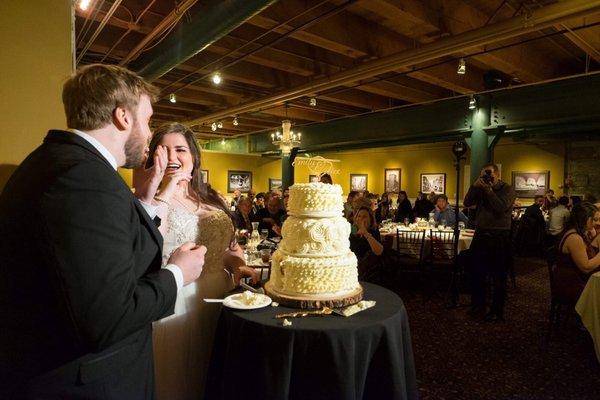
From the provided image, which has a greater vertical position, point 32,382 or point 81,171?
point 81,171

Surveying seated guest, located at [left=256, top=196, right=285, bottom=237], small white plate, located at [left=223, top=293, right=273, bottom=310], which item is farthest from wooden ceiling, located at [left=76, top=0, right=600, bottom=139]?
small white plate, located at [left=223, top=293, right=273, bottom=310]

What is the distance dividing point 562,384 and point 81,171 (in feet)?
12.6

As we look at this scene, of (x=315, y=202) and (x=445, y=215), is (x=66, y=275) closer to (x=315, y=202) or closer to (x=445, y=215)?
(x=315, y=202)

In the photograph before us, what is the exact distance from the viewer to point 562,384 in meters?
3.15

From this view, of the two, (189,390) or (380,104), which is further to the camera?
(380,104)

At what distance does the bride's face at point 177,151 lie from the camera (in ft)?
7.00

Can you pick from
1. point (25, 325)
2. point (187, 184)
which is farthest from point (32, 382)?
point (187, 184)

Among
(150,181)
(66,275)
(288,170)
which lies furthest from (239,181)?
(66,275)

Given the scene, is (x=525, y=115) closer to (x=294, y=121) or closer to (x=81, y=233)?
(x=294, y=121)

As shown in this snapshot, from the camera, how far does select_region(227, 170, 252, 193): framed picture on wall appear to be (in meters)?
14.9

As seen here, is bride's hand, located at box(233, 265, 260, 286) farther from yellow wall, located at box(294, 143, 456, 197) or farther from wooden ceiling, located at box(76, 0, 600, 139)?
yellow wall, located at box(294, 143, 456, 197)

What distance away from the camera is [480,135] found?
24.0ft

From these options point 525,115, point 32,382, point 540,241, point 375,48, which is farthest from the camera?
point 540,241

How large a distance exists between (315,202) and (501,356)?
2.85 meters
